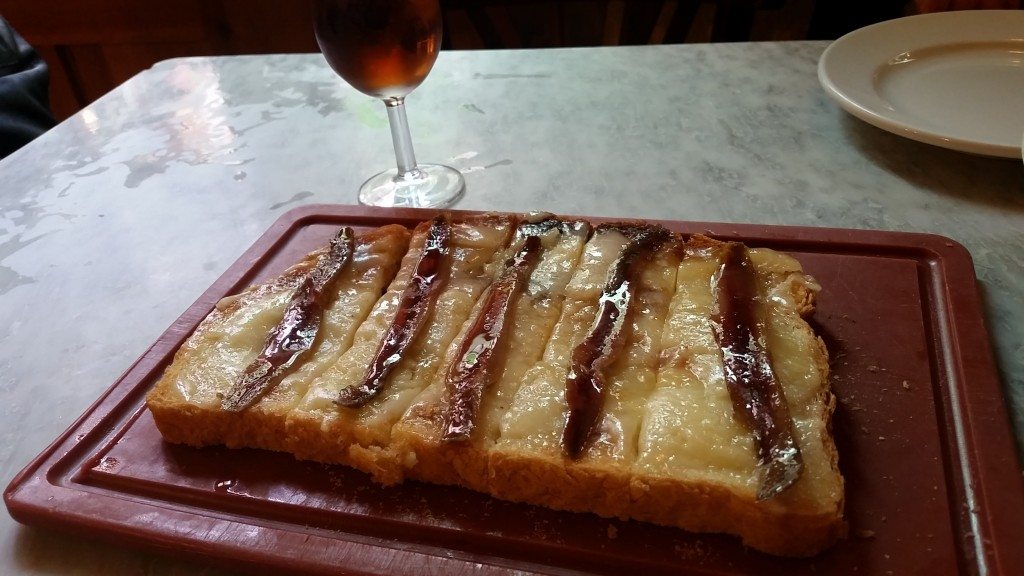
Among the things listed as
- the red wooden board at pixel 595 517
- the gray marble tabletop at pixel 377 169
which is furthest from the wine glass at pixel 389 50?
the red wooden board at pixel 595 517

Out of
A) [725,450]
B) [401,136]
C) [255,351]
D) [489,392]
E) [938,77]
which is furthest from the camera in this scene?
[938,77]

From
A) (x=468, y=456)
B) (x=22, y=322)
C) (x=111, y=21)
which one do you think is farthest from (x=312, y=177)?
(x=111, y=21)

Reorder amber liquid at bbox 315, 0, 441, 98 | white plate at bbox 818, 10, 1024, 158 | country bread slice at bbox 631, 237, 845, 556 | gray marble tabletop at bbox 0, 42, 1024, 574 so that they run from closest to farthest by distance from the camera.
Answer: country bread slice at bbox 631, 237, 845, 556
gray marble tabletop at bbox 0, 42, 1024, 574
amber liquid at bbox 315, 0, 441, 98
white plate at bbox 818, 10, 1024, 158

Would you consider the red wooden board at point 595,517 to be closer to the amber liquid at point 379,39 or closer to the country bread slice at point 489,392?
the country bread slice at point 489,392

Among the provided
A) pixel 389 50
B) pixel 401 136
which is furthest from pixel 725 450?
pixel 401 136

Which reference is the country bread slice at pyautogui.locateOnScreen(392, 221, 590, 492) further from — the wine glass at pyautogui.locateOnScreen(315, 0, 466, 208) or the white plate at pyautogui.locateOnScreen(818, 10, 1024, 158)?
the white plate at pyautogui.locateOnScreen(818, 10, 1024, 158)

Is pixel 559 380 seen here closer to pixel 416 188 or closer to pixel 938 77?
pixel 416 188

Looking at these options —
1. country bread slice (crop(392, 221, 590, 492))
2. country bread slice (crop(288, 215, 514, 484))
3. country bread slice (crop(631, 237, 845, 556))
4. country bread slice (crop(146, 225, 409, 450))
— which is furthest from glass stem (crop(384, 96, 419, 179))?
country bread slice (crop(631, 237, 845, 556))
